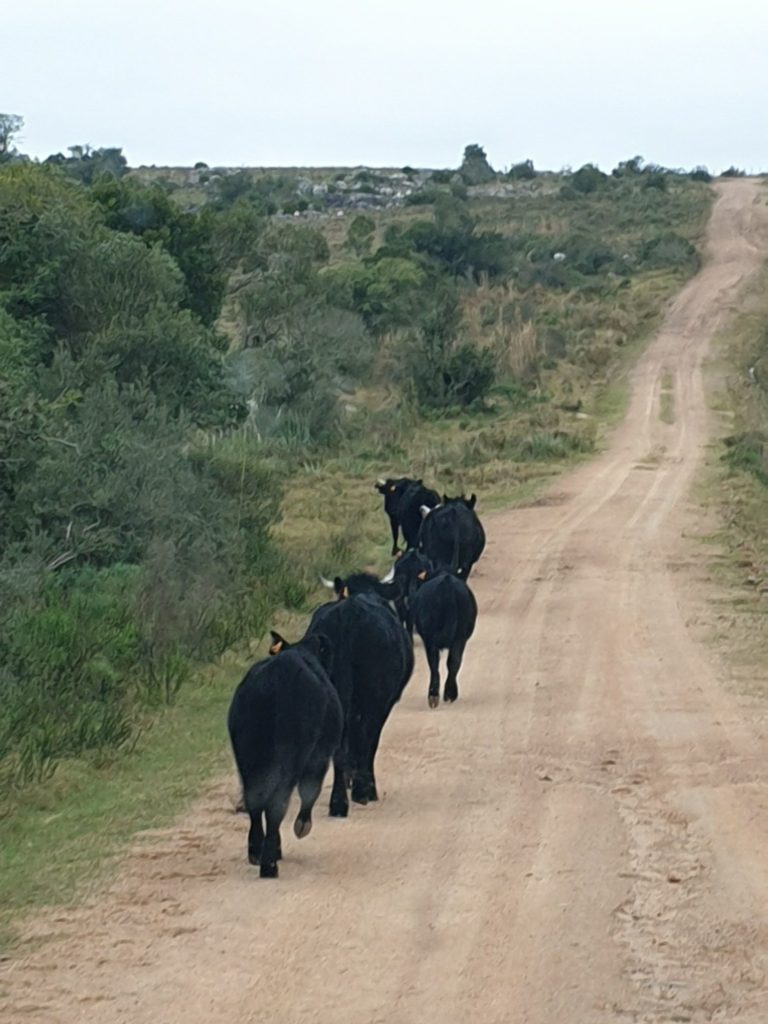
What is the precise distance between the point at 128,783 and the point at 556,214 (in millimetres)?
84138

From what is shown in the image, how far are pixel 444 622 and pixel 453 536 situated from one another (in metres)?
5.28

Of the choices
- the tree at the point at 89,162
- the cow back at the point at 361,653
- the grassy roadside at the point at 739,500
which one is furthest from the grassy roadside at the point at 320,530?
the tree at the point at 89,162

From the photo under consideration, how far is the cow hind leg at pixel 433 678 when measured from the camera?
13.9 metres

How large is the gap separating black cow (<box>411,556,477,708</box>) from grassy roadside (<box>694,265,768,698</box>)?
254cm

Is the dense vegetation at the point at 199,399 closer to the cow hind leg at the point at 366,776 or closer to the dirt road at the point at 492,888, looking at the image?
the cow hind leg at the point at 366,776

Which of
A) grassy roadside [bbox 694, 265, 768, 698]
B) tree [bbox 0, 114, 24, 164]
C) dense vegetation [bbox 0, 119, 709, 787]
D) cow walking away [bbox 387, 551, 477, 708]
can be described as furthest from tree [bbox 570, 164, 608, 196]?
cow walking away [bbox 387, 551, 477, 708]

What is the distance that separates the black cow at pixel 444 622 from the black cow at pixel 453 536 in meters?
4.82

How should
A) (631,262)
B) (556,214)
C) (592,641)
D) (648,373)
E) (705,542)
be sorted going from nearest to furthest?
(592,641), (705,542), (648,373), (631,262), (556,214)

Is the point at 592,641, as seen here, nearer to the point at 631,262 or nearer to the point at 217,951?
the point at 217,951

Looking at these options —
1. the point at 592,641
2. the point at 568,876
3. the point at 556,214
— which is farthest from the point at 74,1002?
the point at 556,214

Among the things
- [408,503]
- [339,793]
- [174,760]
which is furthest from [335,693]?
[408,503]

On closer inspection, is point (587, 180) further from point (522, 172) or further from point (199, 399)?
point (199, 399)

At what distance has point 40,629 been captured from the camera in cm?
1423

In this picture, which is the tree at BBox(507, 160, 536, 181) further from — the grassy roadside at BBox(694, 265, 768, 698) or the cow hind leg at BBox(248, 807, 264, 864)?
the cow hind leg at BBox(248, 807, 264, 864)
